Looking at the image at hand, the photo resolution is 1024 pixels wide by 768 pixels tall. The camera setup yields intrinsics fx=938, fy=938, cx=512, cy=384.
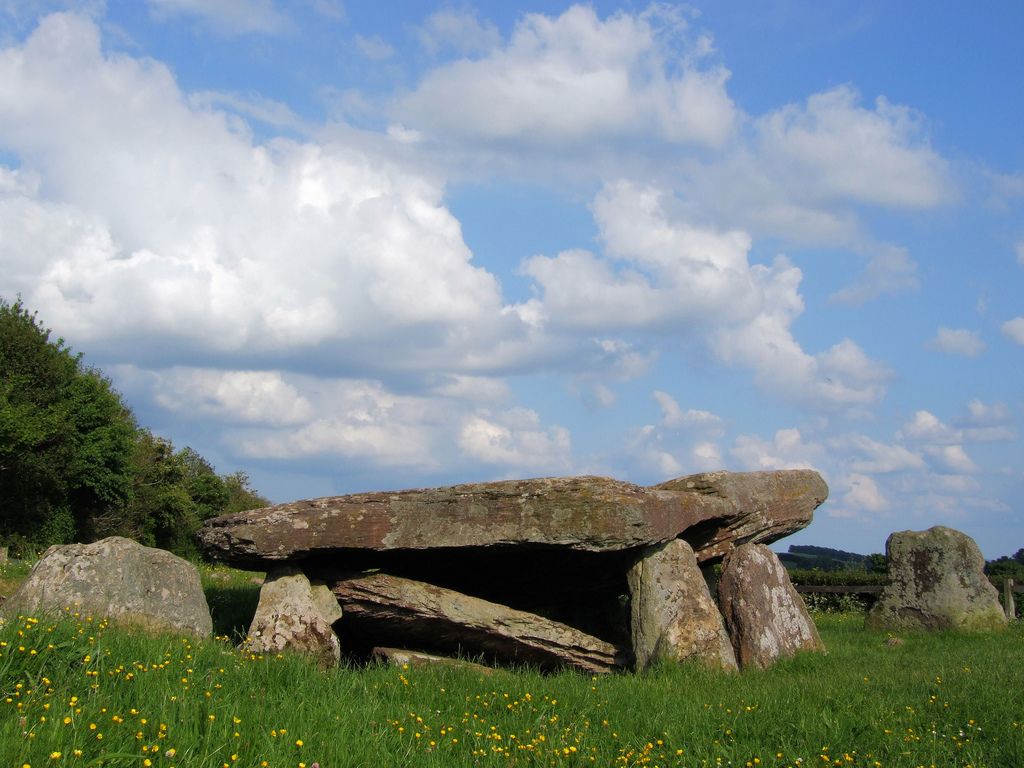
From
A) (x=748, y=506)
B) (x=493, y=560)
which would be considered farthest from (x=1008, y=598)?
(x=493, y=560)

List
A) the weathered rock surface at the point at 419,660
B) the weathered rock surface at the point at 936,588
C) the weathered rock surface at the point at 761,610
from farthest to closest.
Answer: the weathered rock surface at the point at 936,588
the weathered rock surface at the point at 761,610
the weathered rock surface at the point at 419,660

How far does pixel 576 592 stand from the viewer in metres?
15.4

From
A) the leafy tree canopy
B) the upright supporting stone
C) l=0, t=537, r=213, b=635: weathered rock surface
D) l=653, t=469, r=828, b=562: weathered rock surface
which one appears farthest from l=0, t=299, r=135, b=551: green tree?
the upright supporting stone

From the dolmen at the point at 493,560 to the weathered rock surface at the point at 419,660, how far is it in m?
0.09

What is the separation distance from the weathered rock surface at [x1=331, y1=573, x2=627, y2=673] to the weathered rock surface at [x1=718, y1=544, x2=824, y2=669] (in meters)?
1.83

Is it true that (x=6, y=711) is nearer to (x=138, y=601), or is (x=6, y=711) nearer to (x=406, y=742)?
(x=406, y=742)

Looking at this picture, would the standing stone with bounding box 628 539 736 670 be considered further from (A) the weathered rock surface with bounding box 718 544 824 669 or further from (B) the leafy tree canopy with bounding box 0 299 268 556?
(B) the leafy tree canopy with bounding box 0 299 268 556

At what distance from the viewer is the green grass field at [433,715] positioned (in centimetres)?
630

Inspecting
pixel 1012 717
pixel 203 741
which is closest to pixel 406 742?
pixel 203 741

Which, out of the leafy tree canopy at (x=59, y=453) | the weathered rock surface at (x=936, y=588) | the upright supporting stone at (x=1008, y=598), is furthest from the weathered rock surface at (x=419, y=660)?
the leafy tree canopy at (x=59, y=453)

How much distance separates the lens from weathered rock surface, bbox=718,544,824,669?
43.2ft

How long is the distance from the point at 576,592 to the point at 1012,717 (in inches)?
306

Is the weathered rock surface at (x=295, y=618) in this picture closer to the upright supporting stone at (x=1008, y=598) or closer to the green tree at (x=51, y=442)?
the upright supporting stone at (x=1008, y=598)

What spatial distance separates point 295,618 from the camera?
39.3ft
